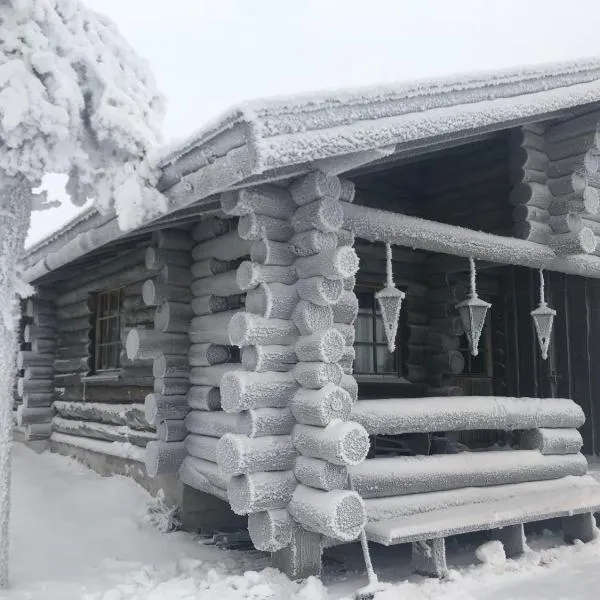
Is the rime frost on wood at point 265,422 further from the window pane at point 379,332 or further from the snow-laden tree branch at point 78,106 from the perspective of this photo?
the window pane at point 379,332

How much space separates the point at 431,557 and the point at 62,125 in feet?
13.8

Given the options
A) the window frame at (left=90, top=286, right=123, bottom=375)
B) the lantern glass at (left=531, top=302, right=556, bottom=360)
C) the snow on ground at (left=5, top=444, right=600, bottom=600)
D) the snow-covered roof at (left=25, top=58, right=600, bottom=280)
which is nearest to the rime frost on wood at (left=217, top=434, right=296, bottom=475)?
the snow on ground at (left=5, top=444, right=600, bottom=600)

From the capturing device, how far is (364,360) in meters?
8.81

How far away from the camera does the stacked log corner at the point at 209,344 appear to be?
20.2 ft

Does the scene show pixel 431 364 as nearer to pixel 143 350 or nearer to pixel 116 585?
pixel 143 350

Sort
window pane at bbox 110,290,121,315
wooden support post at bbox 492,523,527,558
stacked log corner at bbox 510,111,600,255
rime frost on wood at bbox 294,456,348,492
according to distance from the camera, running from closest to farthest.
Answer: rime frost on wood at bbox 294,456,348,492, wooden support post at bbox 492,523,527,558, stacked log corner at bbox 510,111,600,255, window pane at bbox 110,290,121,315

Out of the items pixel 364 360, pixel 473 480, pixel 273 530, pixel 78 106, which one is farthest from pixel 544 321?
pixel 78 106

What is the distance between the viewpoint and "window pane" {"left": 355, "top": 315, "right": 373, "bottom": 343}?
8.84 m

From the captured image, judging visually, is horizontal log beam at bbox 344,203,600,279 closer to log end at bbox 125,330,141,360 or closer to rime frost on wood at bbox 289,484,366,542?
rime frost on wood at bbox 289,484,366,542

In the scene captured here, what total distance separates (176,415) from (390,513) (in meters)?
2.43

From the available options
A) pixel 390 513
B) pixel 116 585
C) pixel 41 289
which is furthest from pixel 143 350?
pixel 41 289

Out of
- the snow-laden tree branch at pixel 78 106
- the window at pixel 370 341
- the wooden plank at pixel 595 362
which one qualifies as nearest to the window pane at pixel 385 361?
the window at pixel 370 341

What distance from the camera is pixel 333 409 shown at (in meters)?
4.90

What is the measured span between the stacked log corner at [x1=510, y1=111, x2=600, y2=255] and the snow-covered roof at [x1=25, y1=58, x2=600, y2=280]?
34.5 inches
